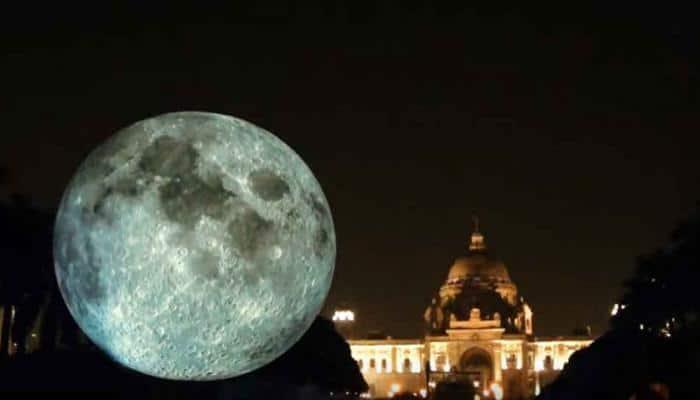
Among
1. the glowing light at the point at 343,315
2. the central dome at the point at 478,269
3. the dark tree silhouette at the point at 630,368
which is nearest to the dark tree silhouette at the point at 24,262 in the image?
the dark tree silhouette at the point at 630,368

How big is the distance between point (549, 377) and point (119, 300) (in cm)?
14222

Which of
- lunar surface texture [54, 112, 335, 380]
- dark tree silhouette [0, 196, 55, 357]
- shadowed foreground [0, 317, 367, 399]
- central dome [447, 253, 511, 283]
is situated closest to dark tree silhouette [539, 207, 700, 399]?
shadowed foreground [0, 317, 367, 399]

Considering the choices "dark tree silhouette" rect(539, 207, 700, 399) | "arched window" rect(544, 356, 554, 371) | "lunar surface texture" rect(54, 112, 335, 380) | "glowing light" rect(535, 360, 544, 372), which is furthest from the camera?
"arched window" rect(544, 356, 554, 371)

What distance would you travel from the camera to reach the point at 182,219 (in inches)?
840

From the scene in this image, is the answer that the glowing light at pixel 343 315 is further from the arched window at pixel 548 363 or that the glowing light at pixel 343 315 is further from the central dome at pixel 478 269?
the arched window at pixel 548 363

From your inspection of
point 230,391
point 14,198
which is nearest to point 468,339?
point 14,198

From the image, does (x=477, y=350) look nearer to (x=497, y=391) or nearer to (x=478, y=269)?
(x=497, y=391)

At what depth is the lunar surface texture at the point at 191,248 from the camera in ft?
69.1

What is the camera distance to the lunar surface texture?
829 inches

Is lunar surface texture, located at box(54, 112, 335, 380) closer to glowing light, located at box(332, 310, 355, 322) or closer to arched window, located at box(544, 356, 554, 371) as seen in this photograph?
arched window, located at box(544, 356, 554, 371)

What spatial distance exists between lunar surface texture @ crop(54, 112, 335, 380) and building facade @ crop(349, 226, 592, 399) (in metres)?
130

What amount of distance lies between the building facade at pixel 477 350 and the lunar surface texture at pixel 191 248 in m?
130

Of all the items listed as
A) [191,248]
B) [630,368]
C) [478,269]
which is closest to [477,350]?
[478,269]

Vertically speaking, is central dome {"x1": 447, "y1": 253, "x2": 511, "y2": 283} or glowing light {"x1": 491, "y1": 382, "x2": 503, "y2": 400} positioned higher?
central dome {"x1": 447, "y1": 253, "x2": 511, "y2": 283}
